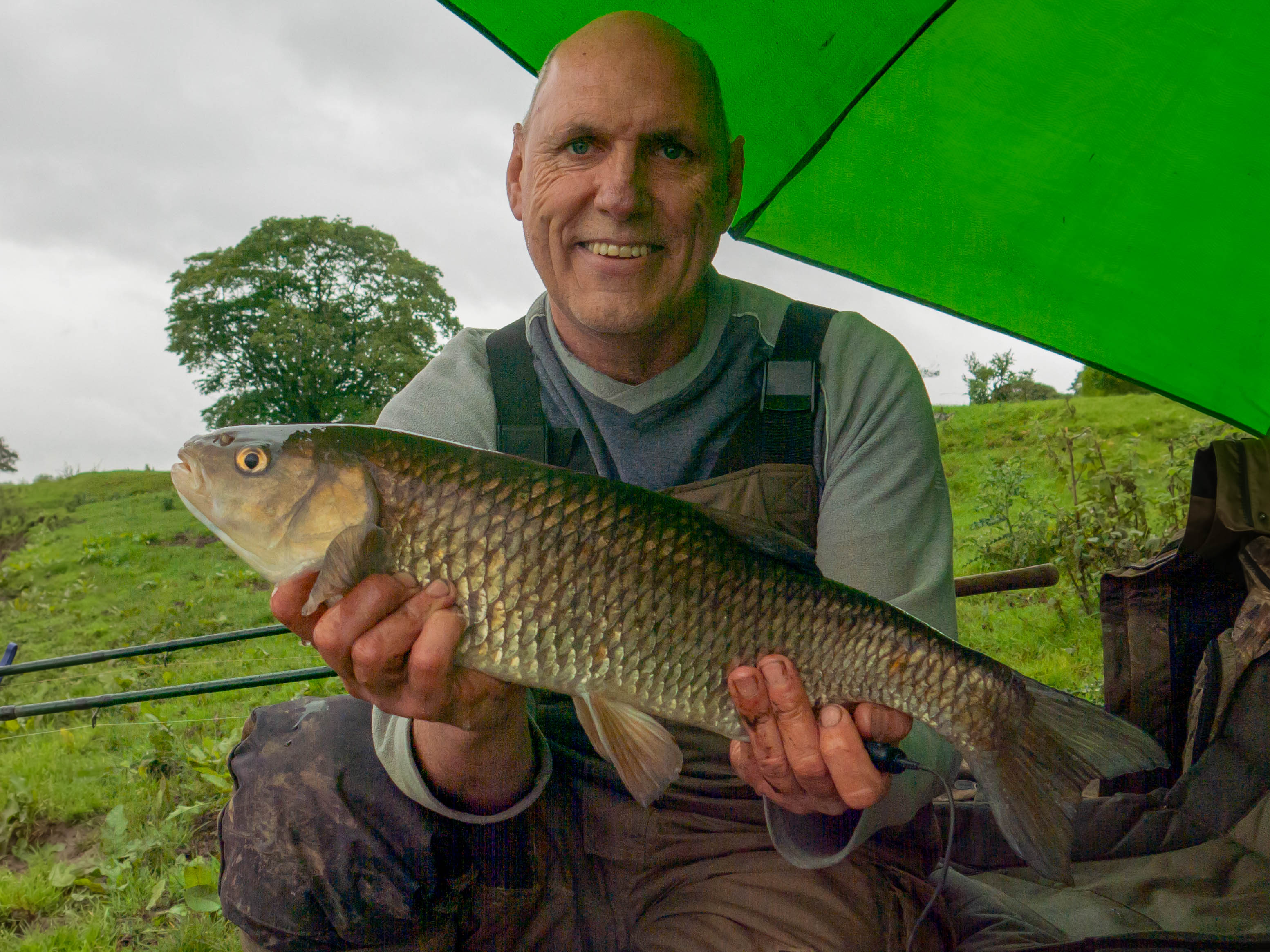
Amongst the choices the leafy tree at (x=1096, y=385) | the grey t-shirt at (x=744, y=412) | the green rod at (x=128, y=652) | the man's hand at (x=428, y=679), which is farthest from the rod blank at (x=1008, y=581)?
the leafy tree at (x=1096, y=385)

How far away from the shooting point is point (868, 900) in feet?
5.28

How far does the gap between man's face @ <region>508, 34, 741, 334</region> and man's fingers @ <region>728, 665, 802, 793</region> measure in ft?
2.68

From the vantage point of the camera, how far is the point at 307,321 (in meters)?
28.6

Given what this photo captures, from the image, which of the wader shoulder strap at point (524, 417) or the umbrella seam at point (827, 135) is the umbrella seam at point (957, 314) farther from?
the wader shoulder strap at point (524, 417)

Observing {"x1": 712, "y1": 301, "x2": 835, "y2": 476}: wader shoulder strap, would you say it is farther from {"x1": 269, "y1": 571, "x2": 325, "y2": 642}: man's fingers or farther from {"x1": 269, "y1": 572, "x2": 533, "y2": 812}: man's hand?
{"x1": 269, "y1": 571, "x2": 325, "y2": 642}: man's fingers

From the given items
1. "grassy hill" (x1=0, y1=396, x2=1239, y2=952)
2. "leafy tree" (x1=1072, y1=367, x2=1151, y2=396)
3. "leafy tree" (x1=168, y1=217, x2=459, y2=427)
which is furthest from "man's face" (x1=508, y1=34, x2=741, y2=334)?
"leafy tree" (x1=168, y1=217, x2=459, y2=427)

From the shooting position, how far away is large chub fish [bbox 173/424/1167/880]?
1.29m

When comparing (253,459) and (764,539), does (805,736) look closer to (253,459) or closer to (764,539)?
(764,539)

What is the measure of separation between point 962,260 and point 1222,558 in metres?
1.13

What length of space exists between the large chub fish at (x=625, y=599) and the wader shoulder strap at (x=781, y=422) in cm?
44

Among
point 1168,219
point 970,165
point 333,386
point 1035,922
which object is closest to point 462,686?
point 1035,922

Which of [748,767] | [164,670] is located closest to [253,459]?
[748,767]

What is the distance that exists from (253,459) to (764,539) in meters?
0.84

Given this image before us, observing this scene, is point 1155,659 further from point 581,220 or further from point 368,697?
point 368,697
